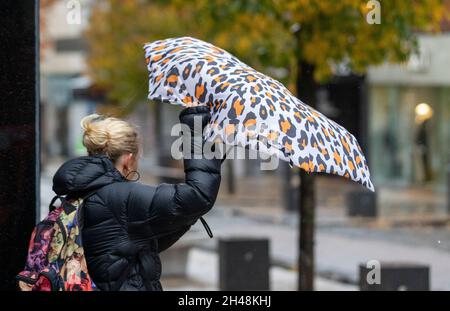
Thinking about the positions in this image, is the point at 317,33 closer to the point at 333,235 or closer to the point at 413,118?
the point at 333,235

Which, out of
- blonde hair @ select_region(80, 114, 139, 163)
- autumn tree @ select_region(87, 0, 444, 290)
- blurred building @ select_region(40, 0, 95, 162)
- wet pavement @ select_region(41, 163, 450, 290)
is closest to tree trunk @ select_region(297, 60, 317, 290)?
autumn tree @ select_region(87, 0, 444, 290)

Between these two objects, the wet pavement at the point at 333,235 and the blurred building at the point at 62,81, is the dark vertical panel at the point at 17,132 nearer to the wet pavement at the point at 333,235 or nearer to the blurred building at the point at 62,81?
the wet pavement at the point at 333,235

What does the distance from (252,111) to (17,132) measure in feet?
4.77

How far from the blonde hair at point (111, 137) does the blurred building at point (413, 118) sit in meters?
21.0

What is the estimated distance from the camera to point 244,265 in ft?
35.4

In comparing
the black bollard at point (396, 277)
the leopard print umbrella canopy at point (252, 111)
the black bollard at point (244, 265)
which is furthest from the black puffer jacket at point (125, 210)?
the black bollard at point (244, 265)

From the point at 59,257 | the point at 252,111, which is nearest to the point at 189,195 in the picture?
the point at 252,111

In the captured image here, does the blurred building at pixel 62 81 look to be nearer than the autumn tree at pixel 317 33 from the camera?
No

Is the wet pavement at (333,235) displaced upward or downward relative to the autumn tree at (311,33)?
downward

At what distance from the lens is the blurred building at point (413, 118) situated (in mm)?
24953

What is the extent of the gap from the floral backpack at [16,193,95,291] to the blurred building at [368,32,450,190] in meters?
21.3

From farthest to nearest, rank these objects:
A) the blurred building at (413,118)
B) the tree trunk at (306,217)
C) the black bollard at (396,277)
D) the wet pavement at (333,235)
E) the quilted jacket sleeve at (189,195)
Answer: the blurred building at (413,118), the wet pavement at (333,235), the tree trunk at (306,217), the black bollard at (396,277), the quilted jacket sleeve at (189,195)

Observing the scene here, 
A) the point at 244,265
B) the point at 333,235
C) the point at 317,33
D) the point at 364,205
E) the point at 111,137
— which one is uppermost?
the point at 317,33

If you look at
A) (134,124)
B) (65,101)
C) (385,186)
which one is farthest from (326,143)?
(65,101)
